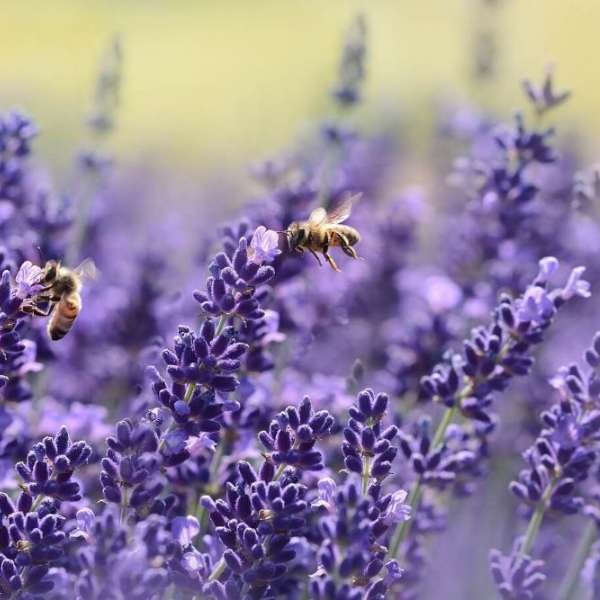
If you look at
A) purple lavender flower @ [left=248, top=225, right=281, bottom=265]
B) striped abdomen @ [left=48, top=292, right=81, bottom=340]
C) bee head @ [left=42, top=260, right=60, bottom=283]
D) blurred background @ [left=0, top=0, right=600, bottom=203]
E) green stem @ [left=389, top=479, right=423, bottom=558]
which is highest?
blurred background @ [left=0, top=0, right=600, bottom=203]

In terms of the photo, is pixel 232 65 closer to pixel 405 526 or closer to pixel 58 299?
pixel 58 299

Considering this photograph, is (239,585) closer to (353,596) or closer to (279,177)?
(353,596)

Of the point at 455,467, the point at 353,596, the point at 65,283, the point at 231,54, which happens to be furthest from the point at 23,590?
the point at 231,54

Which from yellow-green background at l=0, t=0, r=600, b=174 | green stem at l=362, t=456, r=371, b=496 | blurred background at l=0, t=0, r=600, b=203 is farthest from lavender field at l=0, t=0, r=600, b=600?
yellow-green background at l=0, t=0, r=600, b=174

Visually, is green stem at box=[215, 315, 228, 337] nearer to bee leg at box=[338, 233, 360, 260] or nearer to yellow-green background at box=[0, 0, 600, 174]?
bee leg at box=[338, 233, 360, 260]

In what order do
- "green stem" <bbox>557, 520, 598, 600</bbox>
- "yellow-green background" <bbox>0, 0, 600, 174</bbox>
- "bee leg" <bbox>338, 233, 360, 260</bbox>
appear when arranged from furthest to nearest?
"yellow-green background" <bbox>0, 0, 600, 174</bbox>
"bee leg" <bbox>338, 233, 360, 260</bbox>
"green stem" <bbox>557, 520, 598, 600</bbox>

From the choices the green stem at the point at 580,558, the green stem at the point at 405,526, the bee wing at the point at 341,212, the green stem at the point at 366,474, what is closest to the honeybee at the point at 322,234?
the bee wing at the point at 341,212

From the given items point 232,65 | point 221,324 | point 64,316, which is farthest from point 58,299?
point 232,65

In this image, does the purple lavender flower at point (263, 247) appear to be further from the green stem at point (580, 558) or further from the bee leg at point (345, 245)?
the green stem at point (580, 558)
